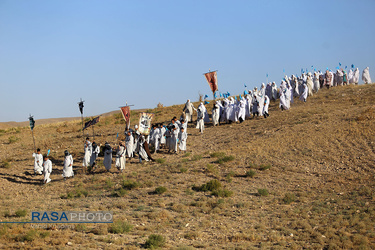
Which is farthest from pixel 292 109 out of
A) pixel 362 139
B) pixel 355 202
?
pixel 355 202

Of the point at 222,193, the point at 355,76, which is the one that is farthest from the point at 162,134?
the point at 355,76

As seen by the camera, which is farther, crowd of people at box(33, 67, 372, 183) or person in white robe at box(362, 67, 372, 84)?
person in white robe at box(362, 67, 372, 84)

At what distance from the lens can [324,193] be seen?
16.4 meters

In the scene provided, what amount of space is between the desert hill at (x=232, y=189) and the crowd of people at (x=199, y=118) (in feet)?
1.85

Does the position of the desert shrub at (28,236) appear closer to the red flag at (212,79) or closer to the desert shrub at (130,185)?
the desert shrub at (130,185)

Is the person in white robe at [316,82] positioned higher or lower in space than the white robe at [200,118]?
higher

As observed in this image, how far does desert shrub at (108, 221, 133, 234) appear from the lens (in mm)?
11890

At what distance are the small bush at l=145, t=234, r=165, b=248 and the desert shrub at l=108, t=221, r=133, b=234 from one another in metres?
1.20

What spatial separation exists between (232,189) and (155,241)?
6.99m

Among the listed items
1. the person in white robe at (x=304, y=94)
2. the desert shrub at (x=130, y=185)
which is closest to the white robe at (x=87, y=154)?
the desert shrub at (x=130, y=185)

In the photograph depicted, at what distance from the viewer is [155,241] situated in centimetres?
1074

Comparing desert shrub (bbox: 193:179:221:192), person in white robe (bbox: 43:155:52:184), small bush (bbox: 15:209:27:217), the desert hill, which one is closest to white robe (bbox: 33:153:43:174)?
the desert hill

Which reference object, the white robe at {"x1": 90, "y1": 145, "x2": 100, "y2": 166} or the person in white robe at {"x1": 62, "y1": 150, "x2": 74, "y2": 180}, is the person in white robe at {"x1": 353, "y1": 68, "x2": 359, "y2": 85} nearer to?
the white robe at {"x1": 90, "y1": 145, "x2": 100, "y2": 166}

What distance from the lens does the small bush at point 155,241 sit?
1071 centimetres
